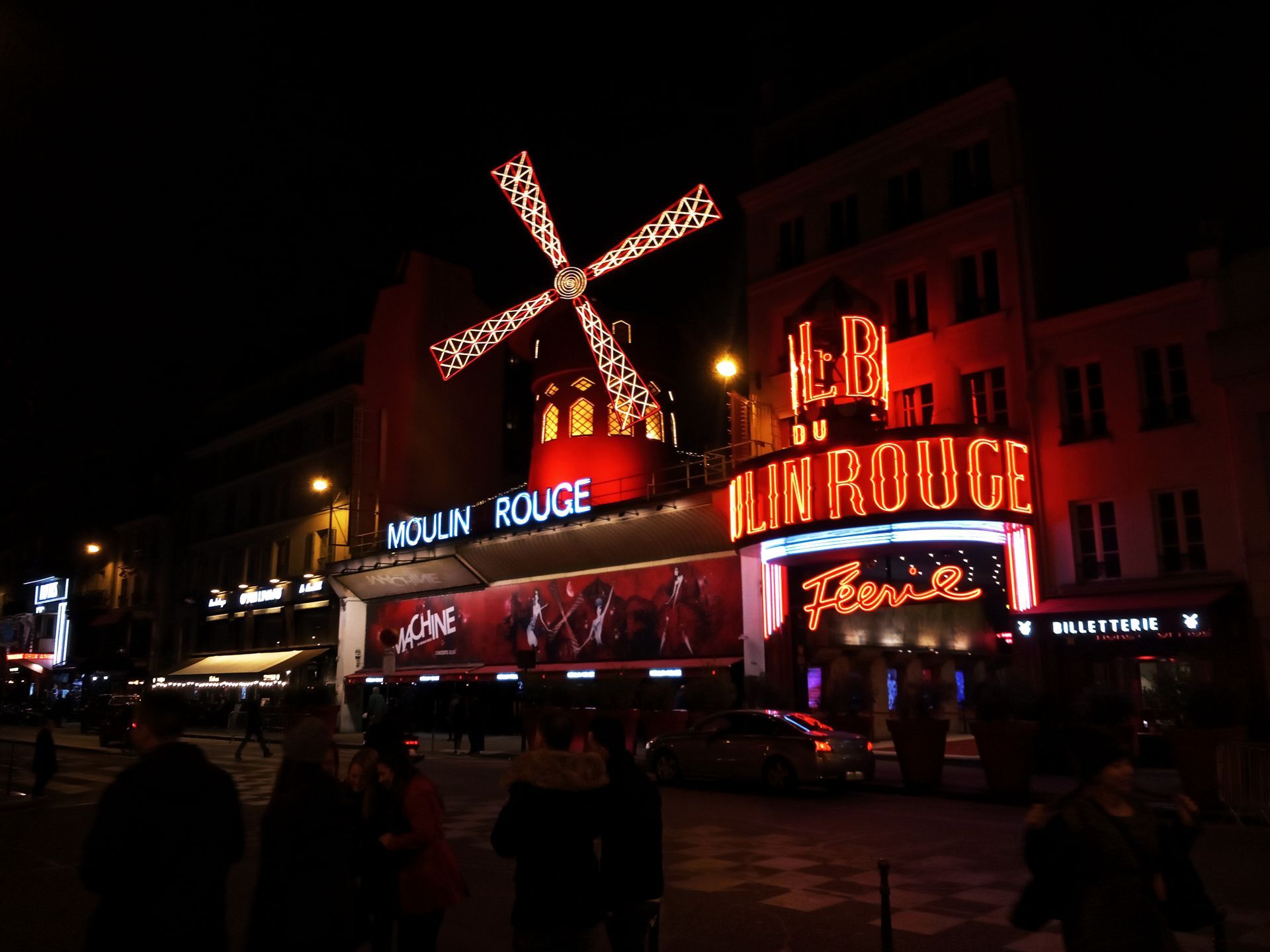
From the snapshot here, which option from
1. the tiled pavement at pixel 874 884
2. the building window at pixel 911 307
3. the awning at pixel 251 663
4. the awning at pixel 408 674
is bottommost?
the tiled pavement at pixel 874 884

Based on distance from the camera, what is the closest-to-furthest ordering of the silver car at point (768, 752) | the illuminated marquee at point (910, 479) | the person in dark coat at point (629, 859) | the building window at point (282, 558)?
the person in dark coat at point (629, 859) < the silver car at point (768, 752) < the illuminated marquee at point (910, 479) < the building window at point (282, 558)

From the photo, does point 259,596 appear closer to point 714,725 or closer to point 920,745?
point 714,725

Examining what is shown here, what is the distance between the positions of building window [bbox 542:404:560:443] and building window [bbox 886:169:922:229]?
38.2 feet

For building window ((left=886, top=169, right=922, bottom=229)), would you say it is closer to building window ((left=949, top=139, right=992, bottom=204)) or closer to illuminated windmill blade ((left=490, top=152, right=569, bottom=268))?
building window ((left=949, top=139, right=992, bottom=204))

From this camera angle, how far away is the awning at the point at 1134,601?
17.4 meters

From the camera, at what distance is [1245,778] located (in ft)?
41.4

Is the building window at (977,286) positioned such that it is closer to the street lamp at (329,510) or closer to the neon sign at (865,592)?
the neon sign at (865,592)

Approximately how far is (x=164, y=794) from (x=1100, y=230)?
2348 centimetres

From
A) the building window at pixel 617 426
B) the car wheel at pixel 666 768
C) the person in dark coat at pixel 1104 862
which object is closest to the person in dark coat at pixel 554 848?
the person in dark coat at pixel 1104 862

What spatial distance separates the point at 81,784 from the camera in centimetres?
1789

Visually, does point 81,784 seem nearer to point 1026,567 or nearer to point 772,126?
point 1026,567

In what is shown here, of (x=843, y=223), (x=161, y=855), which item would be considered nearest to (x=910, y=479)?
(x=843, y=223)

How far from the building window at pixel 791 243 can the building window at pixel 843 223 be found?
0.92 metres

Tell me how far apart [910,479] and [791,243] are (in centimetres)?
884
